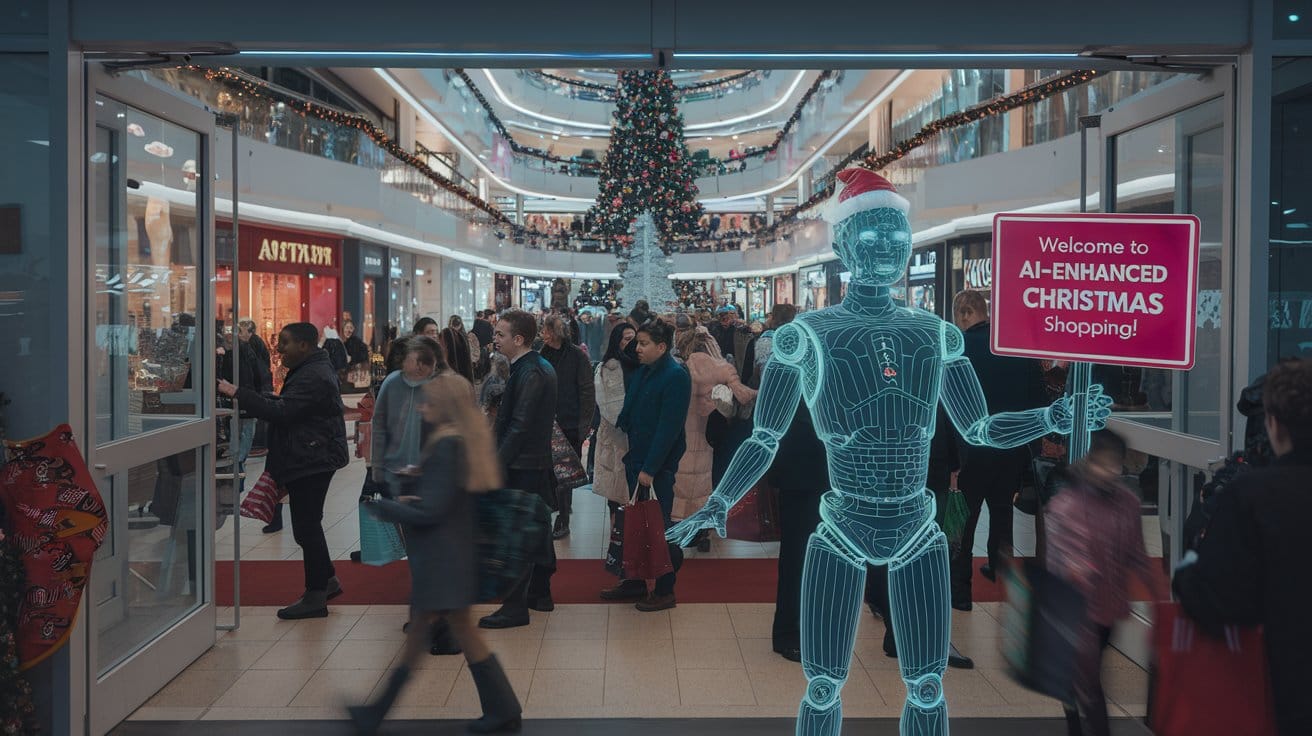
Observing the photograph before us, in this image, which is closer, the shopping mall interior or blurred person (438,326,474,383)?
the shopping mall interior

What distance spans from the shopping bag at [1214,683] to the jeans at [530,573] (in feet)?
10.2

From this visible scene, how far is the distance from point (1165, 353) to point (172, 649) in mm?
4236

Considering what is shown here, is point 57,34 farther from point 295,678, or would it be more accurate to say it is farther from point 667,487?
point 667,487

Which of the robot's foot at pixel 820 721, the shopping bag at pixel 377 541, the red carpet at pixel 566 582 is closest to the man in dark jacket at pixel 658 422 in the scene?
the red carpet at pixel 566 582

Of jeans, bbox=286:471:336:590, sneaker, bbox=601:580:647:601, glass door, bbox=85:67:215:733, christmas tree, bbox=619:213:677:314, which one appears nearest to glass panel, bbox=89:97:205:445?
glass door, bbox=85:67:215:733

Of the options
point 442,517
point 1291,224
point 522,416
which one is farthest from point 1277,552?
point 522,416

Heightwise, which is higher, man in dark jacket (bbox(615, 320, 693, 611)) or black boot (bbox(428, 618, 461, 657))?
man in dark jacket (bbox(615, 320, 693, 611))

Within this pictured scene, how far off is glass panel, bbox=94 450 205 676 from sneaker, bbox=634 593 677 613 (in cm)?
226

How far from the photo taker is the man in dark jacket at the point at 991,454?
5.14 metres

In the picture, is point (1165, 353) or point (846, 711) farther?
point (846, 711)

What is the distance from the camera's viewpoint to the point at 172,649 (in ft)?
15.8

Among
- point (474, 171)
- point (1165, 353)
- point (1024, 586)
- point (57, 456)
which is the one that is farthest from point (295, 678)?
point (474, 171)

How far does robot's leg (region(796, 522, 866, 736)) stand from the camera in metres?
3.54

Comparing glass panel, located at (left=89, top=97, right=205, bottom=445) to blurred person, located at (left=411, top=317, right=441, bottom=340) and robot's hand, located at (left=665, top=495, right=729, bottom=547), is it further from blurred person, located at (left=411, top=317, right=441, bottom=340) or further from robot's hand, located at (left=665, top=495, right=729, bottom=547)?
blurred person, located at (left=411, top=317, right=441, bottom=340)
